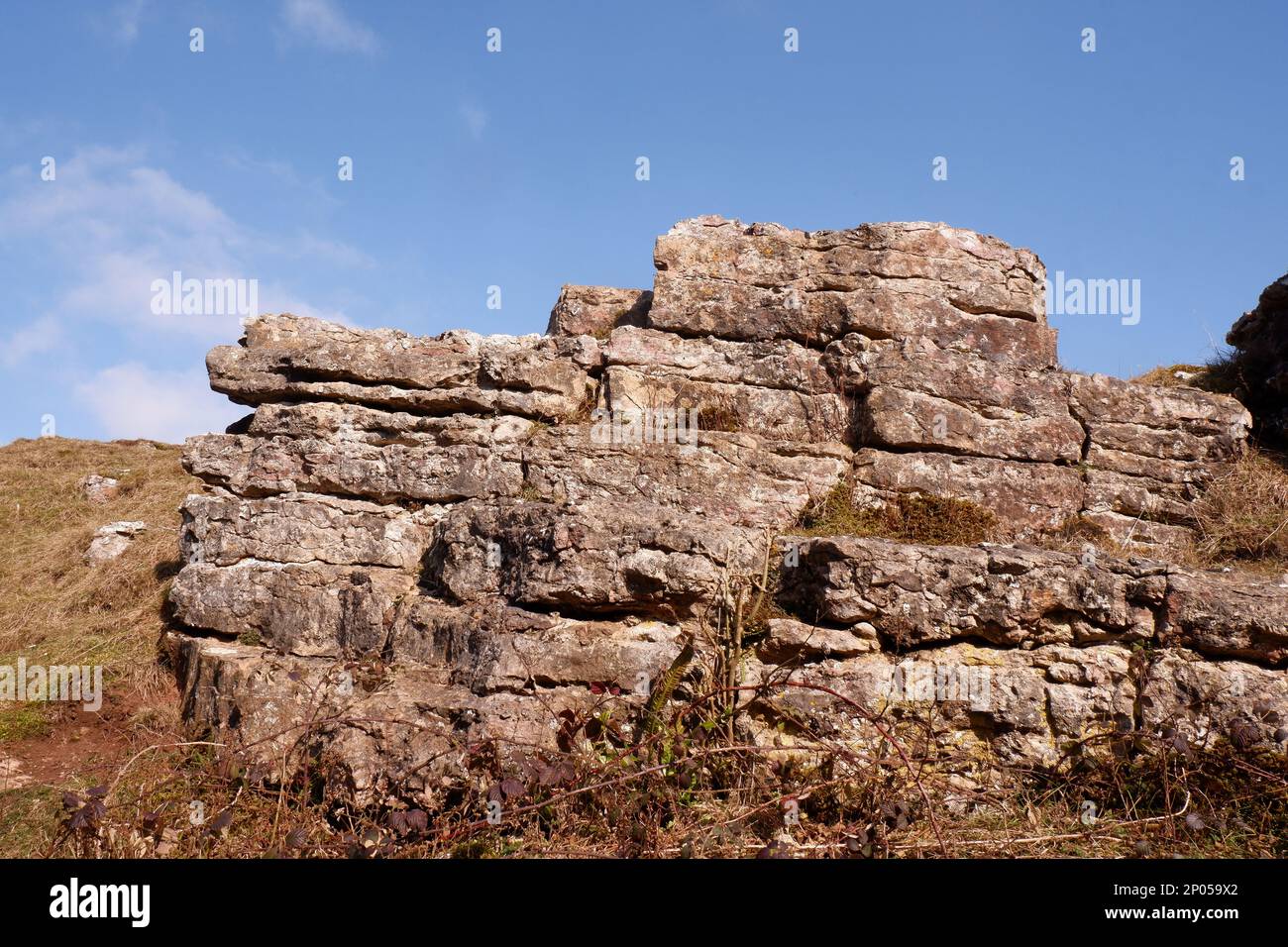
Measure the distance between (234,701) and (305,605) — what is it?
0.90m

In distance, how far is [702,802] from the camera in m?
5.05

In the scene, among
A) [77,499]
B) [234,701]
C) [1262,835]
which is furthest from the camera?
[77,499]

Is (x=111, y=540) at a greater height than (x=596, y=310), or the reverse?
(x=596, y=310)

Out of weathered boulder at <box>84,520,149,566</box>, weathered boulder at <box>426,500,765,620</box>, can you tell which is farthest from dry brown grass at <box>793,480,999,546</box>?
weathered boulder at <box>84,520,149,566</box>

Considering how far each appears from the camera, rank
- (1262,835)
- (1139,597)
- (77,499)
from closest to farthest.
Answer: (1262,835) → (1139,597) → (77,499)

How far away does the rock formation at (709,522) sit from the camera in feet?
18.3

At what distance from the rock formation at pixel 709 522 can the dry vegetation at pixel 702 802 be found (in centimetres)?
19

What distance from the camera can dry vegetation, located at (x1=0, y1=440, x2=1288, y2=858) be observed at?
465cm

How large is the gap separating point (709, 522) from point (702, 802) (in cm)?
210

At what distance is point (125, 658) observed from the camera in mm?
7355

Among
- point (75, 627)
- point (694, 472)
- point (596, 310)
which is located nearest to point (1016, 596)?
point (694, 472)

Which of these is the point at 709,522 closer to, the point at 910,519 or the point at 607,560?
the point at 607,560

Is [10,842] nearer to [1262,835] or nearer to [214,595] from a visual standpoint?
[214,595]

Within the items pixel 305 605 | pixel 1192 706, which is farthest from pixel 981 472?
pixel 305 605
